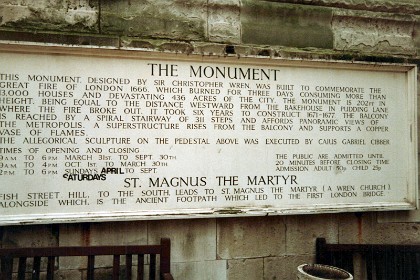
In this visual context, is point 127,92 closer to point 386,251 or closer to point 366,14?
point 366,14

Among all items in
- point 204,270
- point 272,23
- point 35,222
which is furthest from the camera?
point 272,23

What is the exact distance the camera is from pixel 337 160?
Answer: 349 cm

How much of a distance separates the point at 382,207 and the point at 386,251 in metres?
0.41

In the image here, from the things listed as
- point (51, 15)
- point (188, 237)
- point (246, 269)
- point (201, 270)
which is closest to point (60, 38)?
point (51, 15)

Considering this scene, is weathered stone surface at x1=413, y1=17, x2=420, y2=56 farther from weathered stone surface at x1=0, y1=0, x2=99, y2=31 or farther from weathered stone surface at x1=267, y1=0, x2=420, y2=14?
weathered stone surface at x1=0, y1=0, x2=99, y2=31

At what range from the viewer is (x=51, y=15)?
304 cm

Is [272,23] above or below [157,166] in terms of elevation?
above

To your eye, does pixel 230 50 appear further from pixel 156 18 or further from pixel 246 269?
pixel 246 269

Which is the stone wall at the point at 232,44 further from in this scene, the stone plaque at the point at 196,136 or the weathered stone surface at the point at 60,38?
the stone plaque at the point at 196,136

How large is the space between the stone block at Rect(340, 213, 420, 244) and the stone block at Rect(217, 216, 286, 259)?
67 cm

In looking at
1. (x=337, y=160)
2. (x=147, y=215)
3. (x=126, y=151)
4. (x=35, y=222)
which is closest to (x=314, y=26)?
(x=337, y=160)

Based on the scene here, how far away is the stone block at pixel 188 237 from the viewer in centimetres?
318

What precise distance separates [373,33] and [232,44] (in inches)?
60.7

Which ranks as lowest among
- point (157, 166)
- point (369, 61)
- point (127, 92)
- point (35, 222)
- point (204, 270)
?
point (204, 270)
